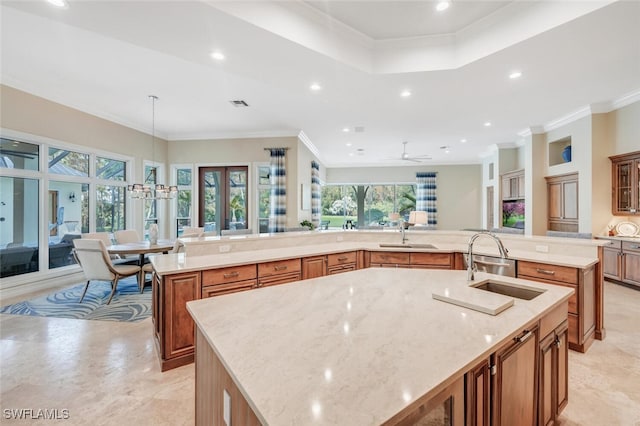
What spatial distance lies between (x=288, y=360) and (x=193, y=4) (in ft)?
8.52

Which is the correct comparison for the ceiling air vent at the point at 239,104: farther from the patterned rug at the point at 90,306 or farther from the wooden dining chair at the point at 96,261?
the patterned rug at the point at 90,306

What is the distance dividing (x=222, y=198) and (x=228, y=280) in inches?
185

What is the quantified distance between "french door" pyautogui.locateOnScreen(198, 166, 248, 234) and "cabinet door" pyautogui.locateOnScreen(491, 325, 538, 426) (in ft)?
20.3

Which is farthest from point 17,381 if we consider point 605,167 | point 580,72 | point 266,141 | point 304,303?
point 605,167

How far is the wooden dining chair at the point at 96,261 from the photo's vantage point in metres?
3.85

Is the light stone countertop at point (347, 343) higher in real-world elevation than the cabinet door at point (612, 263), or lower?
higher

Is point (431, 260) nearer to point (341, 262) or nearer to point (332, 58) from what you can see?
point (341, 262)

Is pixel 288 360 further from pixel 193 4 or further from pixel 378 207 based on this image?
pixel 378 207

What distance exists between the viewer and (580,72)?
3537 millimetres

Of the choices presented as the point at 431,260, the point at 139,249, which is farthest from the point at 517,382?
the point at 139,249

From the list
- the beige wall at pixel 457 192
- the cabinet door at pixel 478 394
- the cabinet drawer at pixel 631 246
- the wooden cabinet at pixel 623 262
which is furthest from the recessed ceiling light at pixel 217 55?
the beige wall at pixel 457 192

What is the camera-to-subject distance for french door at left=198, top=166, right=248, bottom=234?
272 inches

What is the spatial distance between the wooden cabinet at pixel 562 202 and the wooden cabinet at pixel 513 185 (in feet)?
2.36

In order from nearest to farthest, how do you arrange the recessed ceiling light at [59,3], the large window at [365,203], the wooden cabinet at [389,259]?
the recessed ceiling light at [59,3] → the wooden cabinet at [389,259] → the large window at [365,203]
